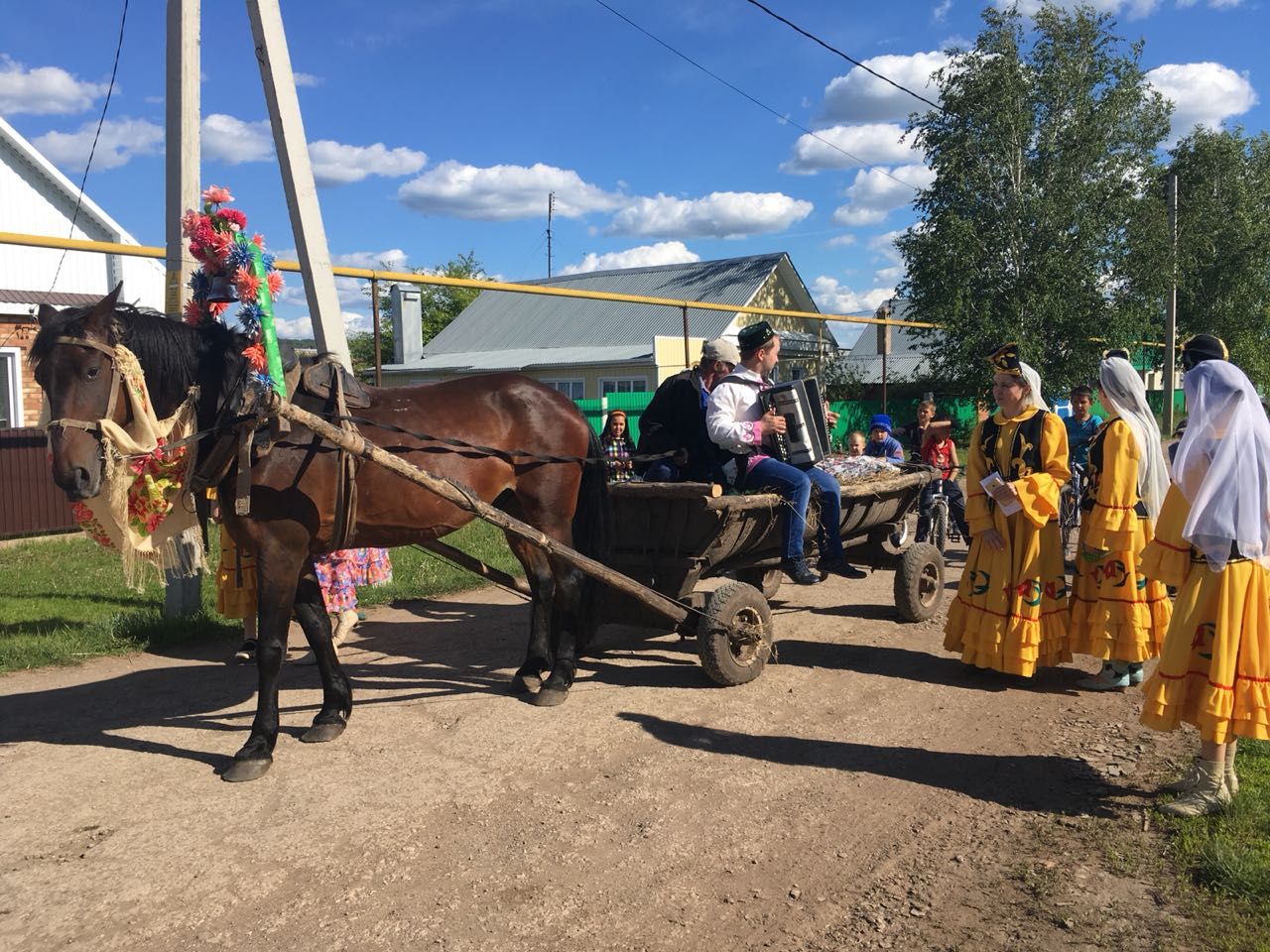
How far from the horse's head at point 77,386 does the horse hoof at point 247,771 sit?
1.38 meters

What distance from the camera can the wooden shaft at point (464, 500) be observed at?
4211 millimetres

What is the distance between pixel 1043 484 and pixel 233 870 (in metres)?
4.51

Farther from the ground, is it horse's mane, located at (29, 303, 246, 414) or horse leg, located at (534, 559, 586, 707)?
horse's mane, located at (29, 303, 246, 414)

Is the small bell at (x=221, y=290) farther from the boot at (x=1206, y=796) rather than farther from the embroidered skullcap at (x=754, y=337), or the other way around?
the boot at (x=1206, y=796)

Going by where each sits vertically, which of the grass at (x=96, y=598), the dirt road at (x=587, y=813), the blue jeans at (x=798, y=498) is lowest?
the dirt road at (x=587, y=813)

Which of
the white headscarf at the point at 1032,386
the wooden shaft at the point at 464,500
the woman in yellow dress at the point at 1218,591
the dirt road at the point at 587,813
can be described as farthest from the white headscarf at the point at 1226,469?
the wooden shaft at the point at 464,500

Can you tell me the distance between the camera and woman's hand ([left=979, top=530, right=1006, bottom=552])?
5.54 metres

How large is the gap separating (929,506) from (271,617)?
6.20 m

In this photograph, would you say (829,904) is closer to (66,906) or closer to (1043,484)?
(66,906)

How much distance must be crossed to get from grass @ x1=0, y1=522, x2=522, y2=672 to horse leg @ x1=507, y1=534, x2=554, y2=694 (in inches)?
105

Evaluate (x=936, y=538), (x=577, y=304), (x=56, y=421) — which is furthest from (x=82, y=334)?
(x=577, y=304)

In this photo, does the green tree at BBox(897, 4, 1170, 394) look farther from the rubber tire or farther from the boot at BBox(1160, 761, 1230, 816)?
the boot at BBox(1160, 761, 1230, 816)

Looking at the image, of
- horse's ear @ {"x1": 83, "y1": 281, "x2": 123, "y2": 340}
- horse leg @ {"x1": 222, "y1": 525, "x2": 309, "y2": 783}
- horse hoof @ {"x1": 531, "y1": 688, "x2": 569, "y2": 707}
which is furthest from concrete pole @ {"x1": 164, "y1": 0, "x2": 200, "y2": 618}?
horse hoof @ {"x1": 531, "y1": 688, "x2": 569, "y2": 707}

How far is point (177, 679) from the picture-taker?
19.3ft
